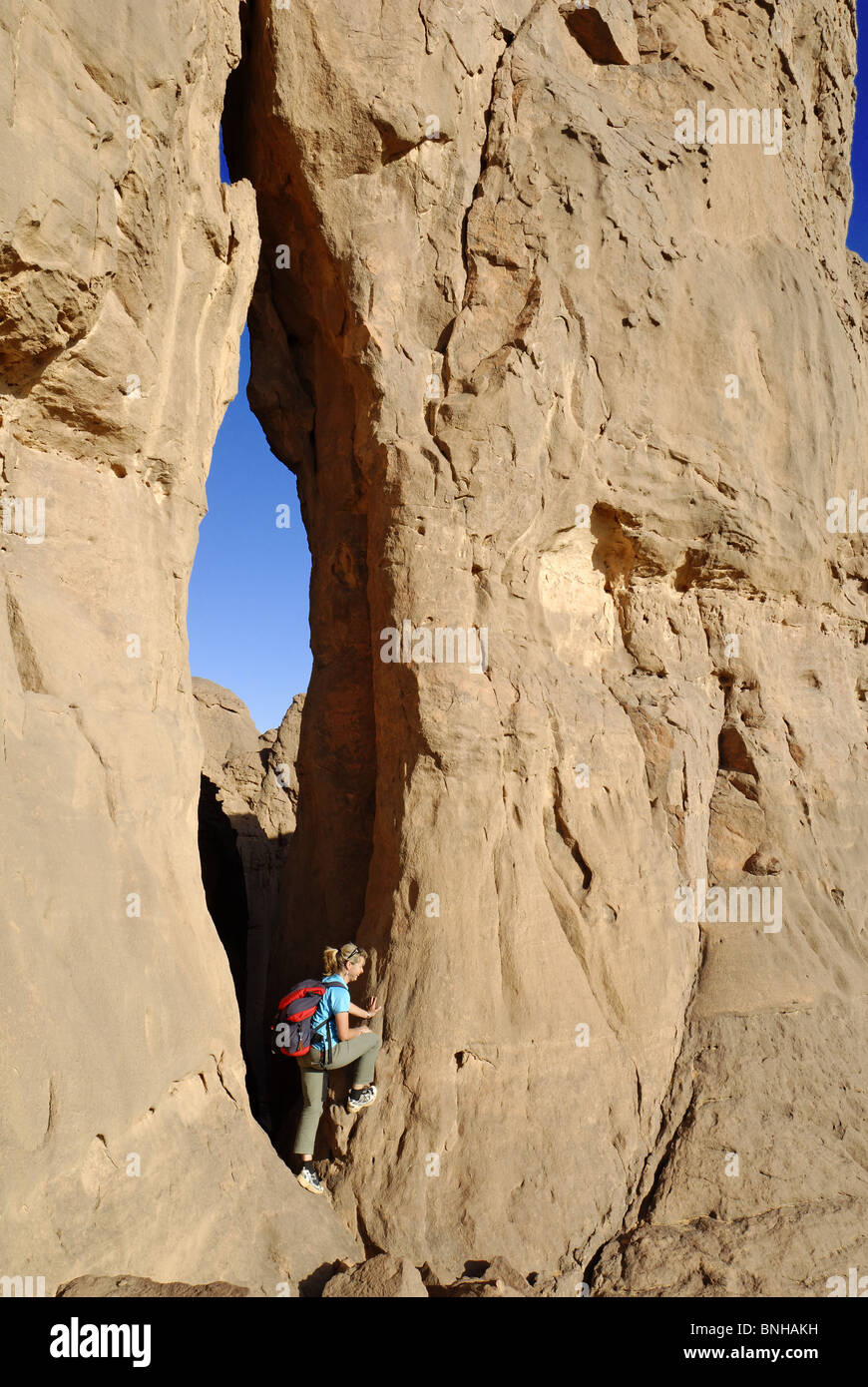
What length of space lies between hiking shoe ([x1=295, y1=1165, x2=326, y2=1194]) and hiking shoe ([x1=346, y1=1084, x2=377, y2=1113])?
44cm

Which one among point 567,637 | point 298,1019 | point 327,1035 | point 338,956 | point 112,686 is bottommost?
point 327,1035

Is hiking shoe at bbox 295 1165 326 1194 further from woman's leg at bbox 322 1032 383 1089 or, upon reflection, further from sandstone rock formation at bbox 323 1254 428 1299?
sandstone rock formation at bbox 323 1254 428 1299

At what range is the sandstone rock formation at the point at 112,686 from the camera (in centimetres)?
433

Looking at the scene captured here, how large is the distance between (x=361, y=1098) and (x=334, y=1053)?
16.5 inches

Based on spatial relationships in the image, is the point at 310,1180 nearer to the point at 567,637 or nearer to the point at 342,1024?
the point at 342,1024

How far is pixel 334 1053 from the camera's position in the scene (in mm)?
6141

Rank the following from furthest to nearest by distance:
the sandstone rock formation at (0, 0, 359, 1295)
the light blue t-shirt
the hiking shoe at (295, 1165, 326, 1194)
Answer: the light blue t-shirt, the hiking shoe at (295, 1165, 326, 1194), the sandstone rock formation at (0, 0, 359, 1295)

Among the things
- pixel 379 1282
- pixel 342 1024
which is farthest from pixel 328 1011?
pixel 379 1282

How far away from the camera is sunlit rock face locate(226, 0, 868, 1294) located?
647 cm

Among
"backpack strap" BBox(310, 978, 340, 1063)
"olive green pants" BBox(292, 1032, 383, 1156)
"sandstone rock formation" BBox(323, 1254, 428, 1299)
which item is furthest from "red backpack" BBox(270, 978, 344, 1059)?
"sandstone rock formation" BBox(323, 1254, 428, 1299)

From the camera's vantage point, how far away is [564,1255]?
6.01m

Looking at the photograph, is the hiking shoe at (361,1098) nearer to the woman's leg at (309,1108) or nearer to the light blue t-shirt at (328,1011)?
the woman's leg at (309,1108)

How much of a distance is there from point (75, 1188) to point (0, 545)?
2.94 m

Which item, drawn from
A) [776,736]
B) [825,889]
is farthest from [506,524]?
[825,889]
